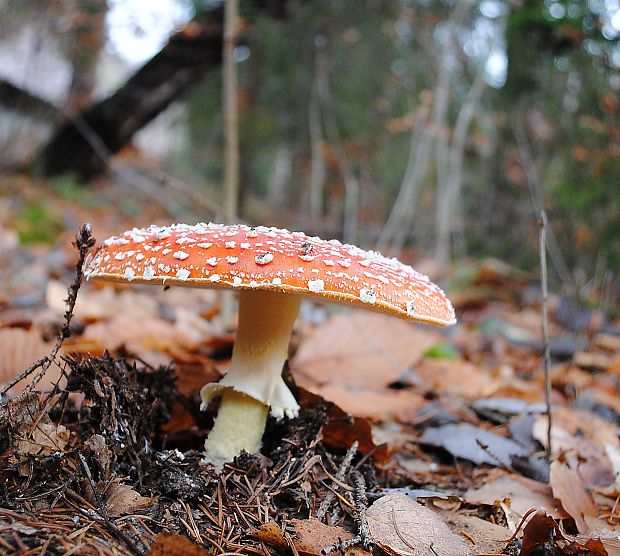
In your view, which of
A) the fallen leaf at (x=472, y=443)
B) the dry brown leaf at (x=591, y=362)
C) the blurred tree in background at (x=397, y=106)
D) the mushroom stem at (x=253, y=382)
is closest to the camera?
the mushroom stem at (x=253, y=382)

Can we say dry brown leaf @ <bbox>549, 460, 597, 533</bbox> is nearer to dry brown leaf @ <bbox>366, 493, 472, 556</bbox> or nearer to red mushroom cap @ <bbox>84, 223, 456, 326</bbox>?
dry brown leaf @ <bbox>366, 493, 472, 556</bbox>

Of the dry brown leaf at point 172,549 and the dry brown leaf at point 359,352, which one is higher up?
the dry brown leaf at point 359,352

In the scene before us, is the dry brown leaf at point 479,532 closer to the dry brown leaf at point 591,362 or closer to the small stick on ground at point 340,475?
the small stick on ground at point 340,475

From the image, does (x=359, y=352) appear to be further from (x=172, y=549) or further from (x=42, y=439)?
(x=172, y=549)

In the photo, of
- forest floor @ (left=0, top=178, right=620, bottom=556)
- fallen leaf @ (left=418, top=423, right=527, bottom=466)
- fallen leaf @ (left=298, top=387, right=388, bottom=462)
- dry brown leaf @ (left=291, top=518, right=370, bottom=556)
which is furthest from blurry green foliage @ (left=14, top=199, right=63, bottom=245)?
dry brown leaf @ (left=291, top=518, right=370, bottom=556)

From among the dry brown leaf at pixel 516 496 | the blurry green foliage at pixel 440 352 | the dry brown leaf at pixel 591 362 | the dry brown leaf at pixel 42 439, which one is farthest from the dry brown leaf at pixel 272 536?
the dry brown leaf at pixel 591 362

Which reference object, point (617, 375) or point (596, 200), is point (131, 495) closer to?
point (617, 375)

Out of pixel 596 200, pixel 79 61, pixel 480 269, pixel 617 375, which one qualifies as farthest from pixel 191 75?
pixel 617 375
